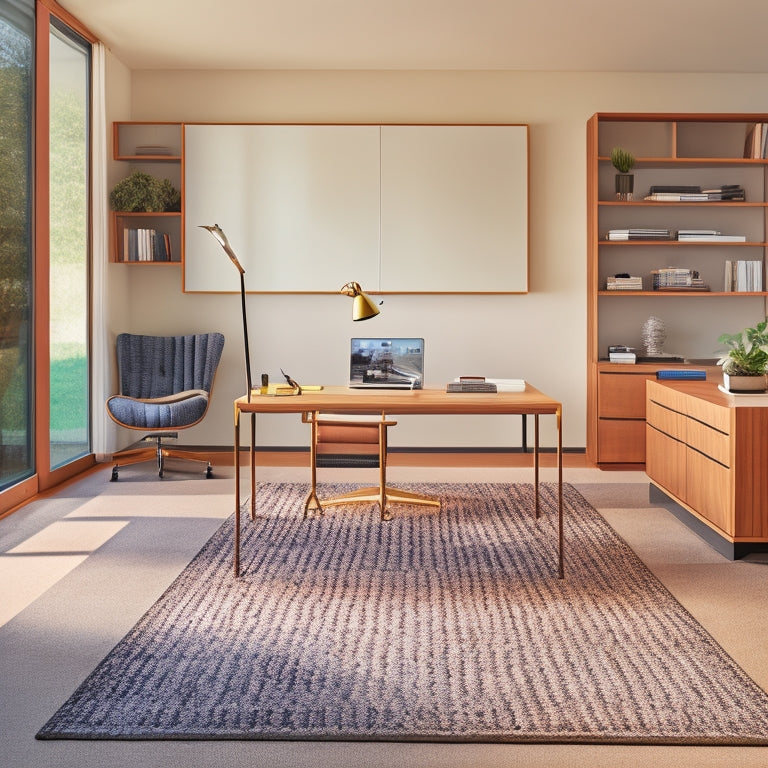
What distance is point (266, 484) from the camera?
5789 mm

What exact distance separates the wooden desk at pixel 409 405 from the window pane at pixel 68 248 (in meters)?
2.17

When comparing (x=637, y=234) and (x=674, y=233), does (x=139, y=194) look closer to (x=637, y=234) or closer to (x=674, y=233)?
(x=637, y=234)

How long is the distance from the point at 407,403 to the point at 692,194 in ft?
12.3

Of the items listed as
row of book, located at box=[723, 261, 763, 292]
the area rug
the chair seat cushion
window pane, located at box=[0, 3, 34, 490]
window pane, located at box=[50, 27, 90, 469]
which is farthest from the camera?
row of book, located at box=[723, 261, 763, 292]

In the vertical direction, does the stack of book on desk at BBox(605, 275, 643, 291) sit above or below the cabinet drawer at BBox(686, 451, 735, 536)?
above

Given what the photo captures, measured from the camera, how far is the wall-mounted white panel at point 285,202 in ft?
22.3

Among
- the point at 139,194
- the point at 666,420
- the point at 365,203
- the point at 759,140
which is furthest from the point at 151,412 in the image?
the point at 759,140

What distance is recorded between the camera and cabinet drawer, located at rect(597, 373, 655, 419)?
6.48m

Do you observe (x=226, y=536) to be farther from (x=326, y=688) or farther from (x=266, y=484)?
(x=326, y=688)

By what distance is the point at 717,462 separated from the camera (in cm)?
419

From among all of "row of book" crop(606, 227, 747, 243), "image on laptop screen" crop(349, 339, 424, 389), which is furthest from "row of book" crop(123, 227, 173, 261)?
"row of book" crop(606, 227, 747, 243)

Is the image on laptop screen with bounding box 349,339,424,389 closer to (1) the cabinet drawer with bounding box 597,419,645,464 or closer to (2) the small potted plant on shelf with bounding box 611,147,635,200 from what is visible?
(1) the cabinet drawer with bounding box 597,419,645,464

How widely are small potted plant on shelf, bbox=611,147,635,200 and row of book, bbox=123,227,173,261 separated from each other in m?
3.38

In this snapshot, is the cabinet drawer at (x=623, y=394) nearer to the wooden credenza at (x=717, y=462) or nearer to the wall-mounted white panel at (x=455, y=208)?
the wall-mounted white panel at (x=455, y=208)
